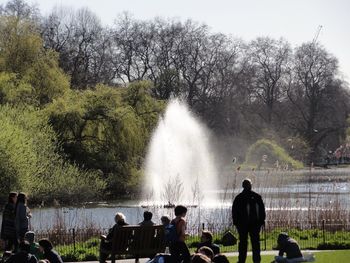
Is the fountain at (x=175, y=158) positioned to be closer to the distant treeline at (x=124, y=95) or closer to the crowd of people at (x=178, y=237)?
the distant treeline at (x=124, y=95)

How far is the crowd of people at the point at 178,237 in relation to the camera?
43.7 ft

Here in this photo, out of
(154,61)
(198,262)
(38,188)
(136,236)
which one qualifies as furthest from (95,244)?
(154,61)

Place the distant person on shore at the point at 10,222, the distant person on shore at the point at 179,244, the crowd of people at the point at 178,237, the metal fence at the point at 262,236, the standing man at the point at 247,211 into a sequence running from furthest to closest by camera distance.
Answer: the metal fence at the point at 262,236 < the distant person on shore at the point at 10,222 < the standing man at the point at 247,211 < the distant person on shore at the point at 179,244 < the crowd of people at the point at 178,237

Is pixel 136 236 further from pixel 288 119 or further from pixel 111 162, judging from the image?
pixel 288 119

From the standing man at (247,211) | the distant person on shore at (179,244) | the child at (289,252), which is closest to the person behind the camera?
the distant person on shore at (179,244)

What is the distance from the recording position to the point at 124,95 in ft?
172

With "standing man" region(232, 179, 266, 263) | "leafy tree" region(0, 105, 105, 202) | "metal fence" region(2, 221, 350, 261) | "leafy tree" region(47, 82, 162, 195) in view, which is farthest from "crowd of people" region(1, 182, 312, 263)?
"leafy tree" region(47, 82, 162, 195)

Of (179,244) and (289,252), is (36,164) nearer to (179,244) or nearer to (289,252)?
(289,252)

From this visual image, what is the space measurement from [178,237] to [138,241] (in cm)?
225

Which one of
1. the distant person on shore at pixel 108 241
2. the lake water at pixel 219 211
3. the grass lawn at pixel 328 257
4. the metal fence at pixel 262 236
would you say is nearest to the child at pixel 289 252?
the grass lawn at pixel 328 257

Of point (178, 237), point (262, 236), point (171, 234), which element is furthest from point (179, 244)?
point (262, 236)

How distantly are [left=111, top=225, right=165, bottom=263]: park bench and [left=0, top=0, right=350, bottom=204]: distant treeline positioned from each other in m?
26.6

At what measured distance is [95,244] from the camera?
2112 centimetres

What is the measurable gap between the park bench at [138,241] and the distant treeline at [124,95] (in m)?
26.6
